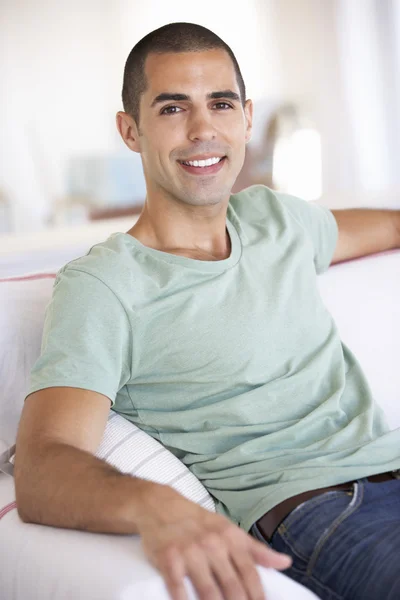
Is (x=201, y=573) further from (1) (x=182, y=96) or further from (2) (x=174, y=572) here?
(1) (x=182, y=96)

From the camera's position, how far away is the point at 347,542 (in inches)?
44.0

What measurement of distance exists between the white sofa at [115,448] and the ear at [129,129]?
0.30 m

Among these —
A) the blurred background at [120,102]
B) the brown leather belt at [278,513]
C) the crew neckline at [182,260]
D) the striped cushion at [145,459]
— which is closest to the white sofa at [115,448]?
the striped cushion at [145,459]

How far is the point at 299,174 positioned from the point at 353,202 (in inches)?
97.6

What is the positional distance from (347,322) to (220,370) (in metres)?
0.45

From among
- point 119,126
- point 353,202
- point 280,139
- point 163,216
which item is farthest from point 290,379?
point 280,139

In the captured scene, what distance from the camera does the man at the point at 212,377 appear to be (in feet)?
3.28

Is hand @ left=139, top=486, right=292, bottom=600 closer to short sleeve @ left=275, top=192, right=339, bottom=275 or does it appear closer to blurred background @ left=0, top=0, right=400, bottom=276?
short sleeve @ left=275, top=192, right=339, bottom=275

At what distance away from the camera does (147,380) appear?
4.33 ft

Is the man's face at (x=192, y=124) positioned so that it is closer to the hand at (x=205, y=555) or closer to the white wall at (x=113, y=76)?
the hand at (x=205, y=555)

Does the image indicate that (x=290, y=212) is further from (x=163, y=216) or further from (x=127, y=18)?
(x=127, y=18)

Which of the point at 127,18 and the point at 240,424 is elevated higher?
the point at 127,18

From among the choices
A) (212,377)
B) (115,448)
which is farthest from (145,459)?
(212,377)

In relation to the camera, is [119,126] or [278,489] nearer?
[278,489]
